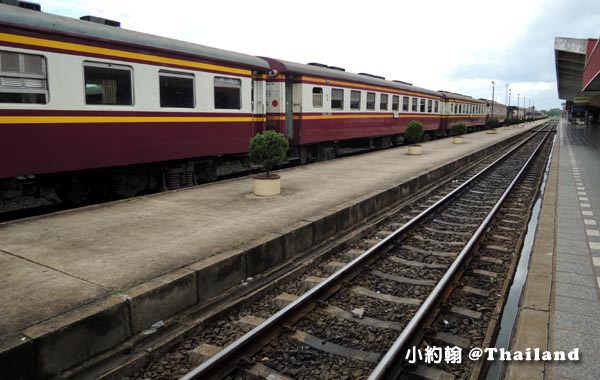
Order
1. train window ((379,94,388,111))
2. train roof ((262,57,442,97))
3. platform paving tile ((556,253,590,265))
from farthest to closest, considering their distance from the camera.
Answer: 1. train window ((379,94,388,111))
2. train roof ((262,57,442,97))
3. platform paving tile ((556,253,590,265))

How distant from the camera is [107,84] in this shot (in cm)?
766

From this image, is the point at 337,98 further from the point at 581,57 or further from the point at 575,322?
the point at 581,57

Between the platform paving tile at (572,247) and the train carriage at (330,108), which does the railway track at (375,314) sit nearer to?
the platform paving tile at (572,247)

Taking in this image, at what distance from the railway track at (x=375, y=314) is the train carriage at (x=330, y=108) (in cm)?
681

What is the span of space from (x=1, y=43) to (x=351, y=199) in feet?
20.0

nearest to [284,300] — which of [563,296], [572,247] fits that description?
[563,296]

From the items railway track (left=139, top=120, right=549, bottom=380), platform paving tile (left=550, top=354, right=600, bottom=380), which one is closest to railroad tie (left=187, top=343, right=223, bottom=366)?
railway track (left=139, top=120, right=549, bottom=380)

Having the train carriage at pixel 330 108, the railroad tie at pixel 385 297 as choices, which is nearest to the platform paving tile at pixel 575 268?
the railroad tie at pixel 385 297

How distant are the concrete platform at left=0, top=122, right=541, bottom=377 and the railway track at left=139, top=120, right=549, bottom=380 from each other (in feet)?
1.69

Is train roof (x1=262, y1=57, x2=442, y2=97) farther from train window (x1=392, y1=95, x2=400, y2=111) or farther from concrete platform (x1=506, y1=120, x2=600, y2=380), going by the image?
concrete platform (x1=506, y1=120, x2=600, y2=380)

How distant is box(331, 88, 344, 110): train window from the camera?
14.8 metres

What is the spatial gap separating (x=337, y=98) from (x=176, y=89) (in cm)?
727

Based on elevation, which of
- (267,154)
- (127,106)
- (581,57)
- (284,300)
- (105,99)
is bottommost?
(284,300)

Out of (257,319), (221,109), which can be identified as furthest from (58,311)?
(221,109)
